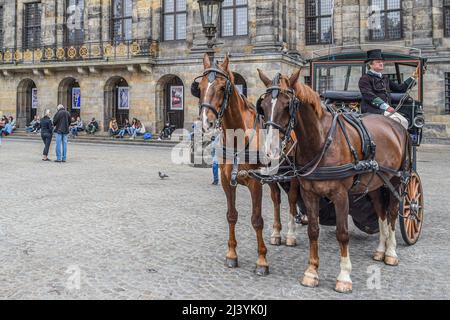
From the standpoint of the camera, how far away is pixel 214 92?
4.26m

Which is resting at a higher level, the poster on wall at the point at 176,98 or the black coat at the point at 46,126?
the poster on wall at the point at 176,98

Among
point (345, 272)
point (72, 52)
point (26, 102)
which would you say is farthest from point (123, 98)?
point (345, 272)

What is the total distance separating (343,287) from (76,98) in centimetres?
2842

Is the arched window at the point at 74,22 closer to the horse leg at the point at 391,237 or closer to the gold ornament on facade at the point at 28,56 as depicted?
the gold ornament on facade at the point at 28,56

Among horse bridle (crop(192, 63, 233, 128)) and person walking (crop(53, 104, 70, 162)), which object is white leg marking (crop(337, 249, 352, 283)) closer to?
horse bridle (crop(192, 63, 233, 128))

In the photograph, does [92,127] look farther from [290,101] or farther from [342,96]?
[290,101]

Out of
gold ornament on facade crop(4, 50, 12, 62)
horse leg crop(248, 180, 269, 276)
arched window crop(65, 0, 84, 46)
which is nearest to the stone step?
gold ornament on facade crop(4, 50, 12, 62)

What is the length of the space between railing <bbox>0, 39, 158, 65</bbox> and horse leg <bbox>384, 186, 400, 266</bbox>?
22425 mm

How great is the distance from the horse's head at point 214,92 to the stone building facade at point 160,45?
18.8 metres

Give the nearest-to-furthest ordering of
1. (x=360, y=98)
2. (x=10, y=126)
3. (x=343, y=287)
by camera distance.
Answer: (x=343, y=287)
(x=360, y=98)
(x=10, y=126)

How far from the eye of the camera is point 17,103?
30.8 m

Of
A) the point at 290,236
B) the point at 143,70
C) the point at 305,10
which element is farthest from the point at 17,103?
the point at 290,236

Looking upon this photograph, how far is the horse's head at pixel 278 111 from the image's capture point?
148 inches

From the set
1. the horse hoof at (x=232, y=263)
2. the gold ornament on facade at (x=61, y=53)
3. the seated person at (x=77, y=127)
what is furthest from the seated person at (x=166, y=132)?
the horse hoof at (x=232, y=263)
